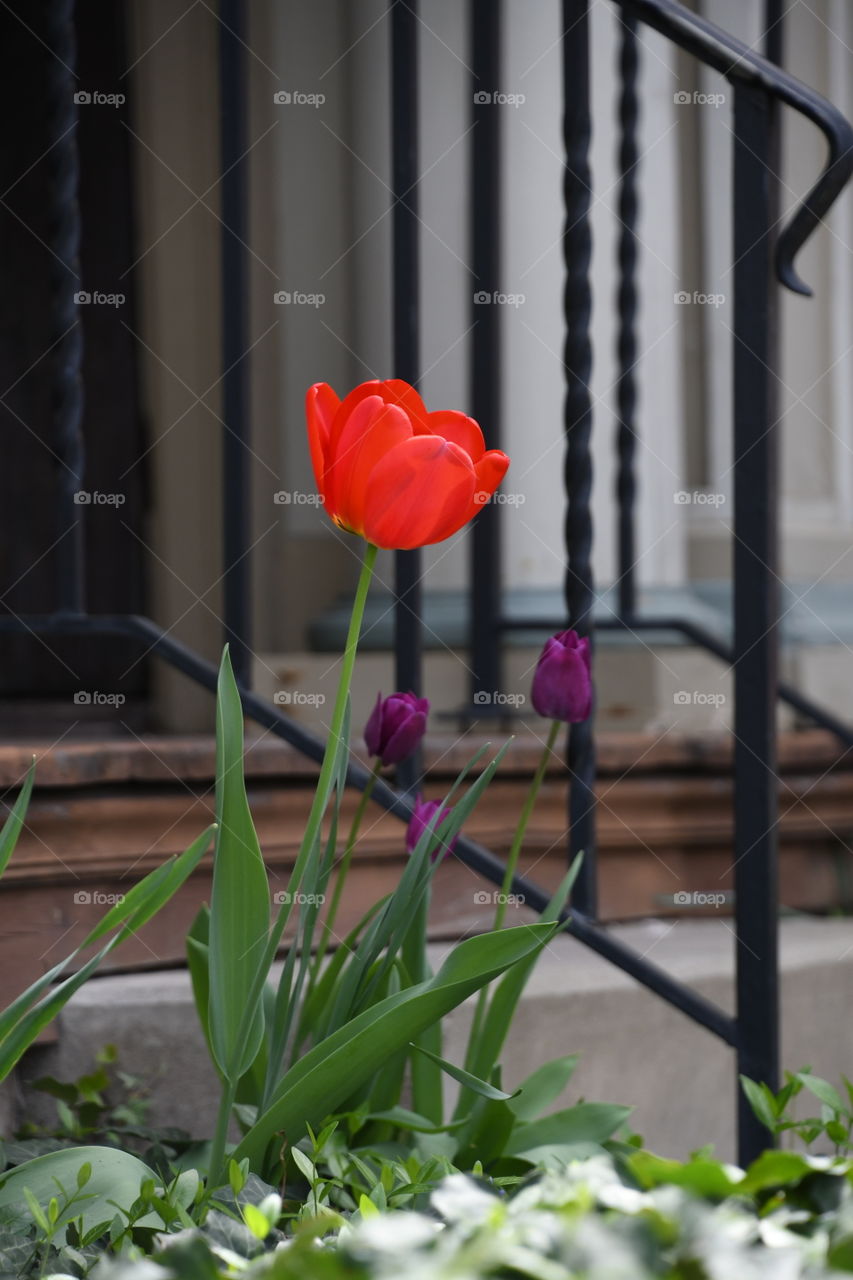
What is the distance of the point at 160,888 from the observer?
757 mm

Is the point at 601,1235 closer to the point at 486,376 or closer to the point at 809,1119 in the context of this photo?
the point at 809,1119

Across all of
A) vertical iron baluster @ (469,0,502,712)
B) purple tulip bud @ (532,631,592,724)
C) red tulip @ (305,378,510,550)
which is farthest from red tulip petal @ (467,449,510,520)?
vertical iron baluster @ (469,0,502,712)

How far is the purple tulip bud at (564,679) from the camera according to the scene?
88 centimetres

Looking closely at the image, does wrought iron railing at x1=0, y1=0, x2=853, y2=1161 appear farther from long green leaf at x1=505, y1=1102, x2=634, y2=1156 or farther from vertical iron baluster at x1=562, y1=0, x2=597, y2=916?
long green leaf at x1=505, y1=1102, x2=634, y2=1156

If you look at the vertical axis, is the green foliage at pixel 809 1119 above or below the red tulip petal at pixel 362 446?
below

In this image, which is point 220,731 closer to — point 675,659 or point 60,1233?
point 60,1233

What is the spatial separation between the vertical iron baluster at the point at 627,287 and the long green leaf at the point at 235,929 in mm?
936

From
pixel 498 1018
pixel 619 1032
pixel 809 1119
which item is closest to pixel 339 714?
pixel 498 1018

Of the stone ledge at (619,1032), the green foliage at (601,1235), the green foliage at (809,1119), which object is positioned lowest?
the stone ledge at (619,1032)

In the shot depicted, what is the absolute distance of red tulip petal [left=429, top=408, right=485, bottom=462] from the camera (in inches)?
29.8

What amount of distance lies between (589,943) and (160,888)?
1.36ft

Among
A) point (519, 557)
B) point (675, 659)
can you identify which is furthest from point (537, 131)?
point (675, 659)

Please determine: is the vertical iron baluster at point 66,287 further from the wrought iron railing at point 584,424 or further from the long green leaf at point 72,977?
the long green leaf at point 72,977

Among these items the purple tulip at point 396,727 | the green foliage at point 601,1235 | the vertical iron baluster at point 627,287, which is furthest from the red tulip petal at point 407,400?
the vertical iron baluster at point 627,287
